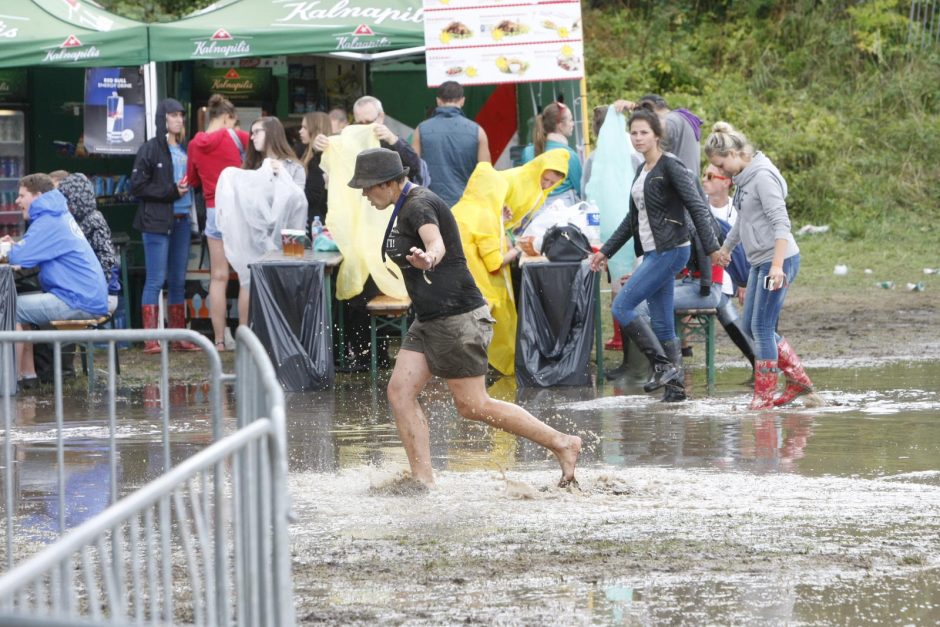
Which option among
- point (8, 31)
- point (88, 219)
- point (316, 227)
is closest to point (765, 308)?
point (316, 227)

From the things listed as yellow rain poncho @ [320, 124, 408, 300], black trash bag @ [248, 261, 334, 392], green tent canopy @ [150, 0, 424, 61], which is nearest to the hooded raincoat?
green tent canopy @ [150, 0, 424, 61]

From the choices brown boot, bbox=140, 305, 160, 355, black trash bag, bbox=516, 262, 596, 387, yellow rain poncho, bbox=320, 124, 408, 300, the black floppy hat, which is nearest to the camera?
the black floppy hat

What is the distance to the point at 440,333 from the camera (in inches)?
280

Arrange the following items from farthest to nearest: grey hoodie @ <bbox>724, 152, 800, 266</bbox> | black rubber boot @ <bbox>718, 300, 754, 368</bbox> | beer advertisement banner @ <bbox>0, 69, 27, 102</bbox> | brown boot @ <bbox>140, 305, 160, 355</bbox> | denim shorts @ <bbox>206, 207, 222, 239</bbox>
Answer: beer advertisement banner @ <bbox>0, 69, 27, 102</bbox>
brown boot @ <bbox>140, 305, 160, 355</bbox>
denim shorts @ <bbox>206, 207, 222, 239</bbox>
black rubber boot @ <bbox>718, 300, 754, 368</bbox>
grey hoodie @ <bbox>724, 152, 800, 266</bbox>

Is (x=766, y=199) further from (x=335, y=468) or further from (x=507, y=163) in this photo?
(x=507, y=163)

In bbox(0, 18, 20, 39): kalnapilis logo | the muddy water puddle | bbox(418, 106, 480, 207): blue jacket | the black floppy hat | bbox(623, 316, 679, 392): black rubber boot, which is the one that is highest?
bbox(0, 18, 20, 39): kalnapilis logo

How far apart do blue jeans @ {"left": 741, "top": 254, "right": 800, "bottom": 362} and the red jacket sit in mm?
5364

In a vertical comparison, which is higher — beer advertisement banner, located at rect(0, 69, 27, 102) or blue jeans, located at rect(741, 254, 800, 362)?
beer advertisement banner, located at rect(0, 69, 27, 102)

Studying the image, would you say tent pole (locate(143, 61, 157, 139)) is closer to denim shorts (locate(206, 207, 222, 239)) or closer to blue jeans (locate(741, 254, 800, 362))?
denim shorts (locate(206, 207, 222, 239))

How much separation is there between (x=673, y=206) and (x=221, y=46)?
502 centimetres

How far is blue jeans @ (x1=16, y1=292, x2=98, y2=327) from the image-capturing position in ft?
36.8

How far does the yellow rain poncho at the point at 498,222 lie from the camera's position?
11.2 metres

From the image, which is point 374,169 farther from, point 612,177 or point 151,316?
point 151,316

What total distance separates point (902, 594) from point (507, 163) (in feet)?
36.9
